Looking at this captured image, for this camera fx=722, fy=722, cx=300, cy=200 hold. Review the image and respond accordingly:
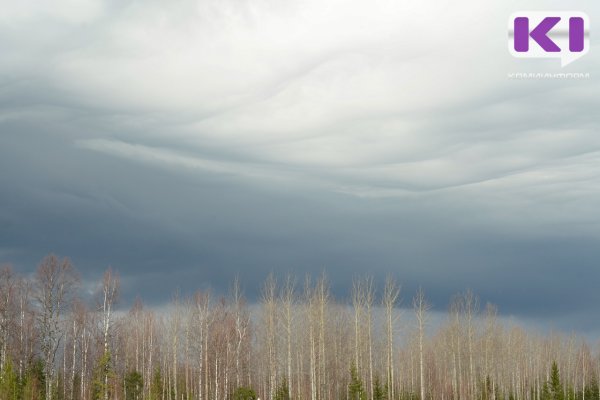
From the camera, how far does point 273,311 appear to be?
84562 millimetres

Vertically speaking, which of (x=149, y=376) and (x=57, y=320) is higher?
(x=57, y=320)

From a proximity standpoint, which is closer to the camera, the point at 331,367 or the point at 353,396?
the point at 353,396

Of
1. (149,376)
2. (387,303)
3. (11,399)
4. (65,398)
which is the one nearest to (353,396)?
(387,303)

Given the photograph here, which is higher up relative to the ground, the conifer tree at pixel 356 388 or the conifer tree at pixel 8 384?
the conifer tree at pixel 8 384

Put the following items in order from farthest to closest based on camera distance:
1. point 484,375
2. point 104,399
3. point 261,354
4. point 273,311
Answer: point 484,375, point 261,354, point 273,311, point 104,399

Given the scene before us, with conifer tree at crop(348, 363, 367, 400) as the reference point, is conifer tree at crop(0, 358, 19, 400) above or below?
above

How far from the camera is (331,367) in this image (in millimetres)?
100562

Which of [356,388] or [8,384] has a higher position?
[8,384]

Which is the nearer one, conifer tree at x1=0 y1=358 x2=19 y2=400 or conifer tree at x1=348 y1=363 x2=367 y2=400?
conifer tree at x1=0 y1=358 x2=19 y2=400

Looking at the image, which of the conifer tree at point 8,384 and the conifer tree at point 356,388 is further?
the conifer tree at point 356,388

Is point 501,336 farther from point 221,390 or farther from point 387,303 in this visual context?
point 221,390

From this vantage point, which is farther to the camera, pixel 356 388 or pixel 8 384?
pixel 356 388

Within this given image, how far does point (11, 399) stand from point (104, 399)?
7.51 metres

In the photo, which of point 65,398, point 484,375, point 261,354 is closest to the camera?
point 65,398
